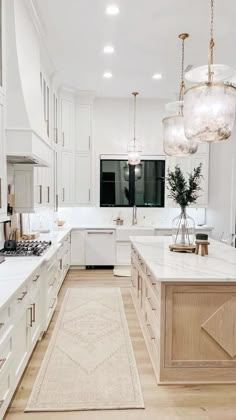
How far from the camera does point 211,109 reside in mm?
2414

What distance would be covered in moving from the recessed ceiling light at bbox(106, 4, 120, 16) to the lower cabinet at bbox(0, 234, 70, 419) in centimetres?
290

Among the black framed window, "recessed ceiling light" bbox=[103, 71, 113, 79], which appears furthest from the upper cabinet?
"recessed ceiling light" bbox=[103, 71, 113, 79]

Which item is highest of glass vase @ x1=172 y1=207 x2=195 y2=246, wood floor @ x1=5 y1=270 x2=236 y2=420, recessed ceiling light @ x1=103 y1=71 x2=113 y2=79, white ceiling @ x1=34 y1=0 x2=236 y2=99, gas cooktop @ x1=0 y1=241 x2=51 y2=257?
recessed ceiling light @ x1=103 y1=71 x2=113 y2=79

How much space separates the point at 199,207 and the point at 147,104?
2.58 metres

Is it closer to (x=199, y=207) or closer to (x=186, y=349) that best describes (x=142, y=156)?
(x=199, y=207)

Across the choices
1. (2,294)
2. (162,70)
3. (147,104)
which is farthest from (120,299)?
(147,104)

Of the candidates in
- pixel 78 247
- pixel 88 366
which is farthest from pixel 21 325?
pixel 78 247

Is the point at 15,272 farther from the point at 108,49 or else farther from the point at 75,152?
the point at 75,152

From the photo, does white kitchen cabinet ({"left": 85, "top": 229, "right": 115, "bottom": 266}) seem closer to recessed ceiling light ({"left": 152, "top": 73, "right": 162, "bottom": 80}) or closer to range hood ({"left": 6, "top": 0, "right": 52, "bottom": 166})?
recessed ceiling light ({"left": 152, "top": 73, "right": 162, "bottom": 80})

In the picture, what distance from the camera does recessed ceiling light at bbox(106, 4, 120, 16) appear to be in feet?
11.4

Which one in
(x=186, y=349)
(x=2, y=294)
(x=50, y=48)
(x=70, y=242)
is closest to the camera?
(x=2, y=294)

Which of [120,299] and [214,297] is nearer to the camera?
[214,297]

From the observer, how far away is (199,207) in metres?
6.85

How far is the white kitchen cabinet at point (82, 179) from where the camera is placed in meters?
6.71
